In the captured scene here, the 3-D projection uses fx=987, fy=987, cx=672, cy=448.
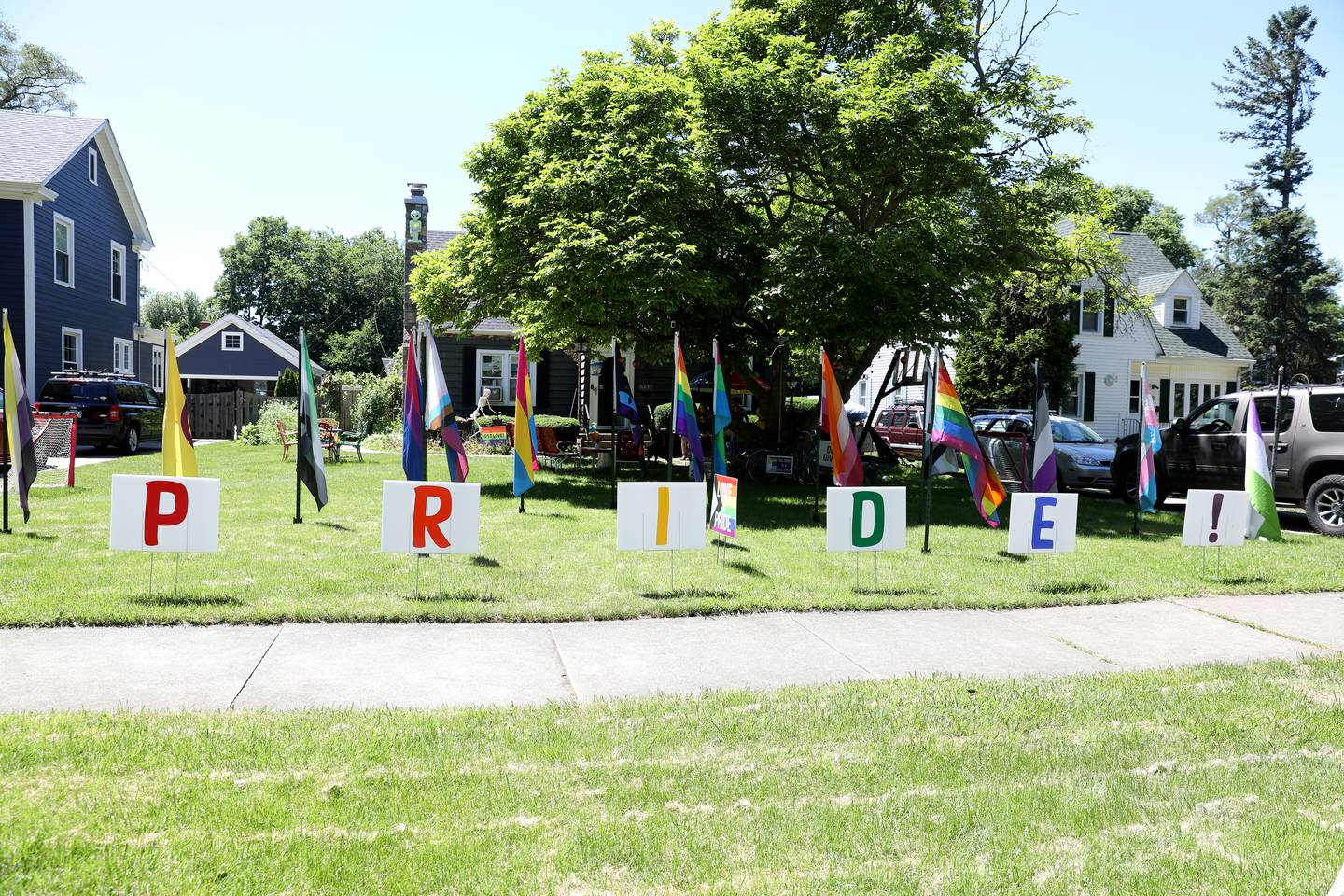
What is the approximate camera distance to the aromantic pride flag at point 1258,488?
35.1 ft

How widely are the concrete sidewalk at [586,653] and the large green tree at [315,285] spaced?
6422 cm

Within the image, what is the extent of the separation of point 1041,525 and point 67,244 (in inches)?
1077

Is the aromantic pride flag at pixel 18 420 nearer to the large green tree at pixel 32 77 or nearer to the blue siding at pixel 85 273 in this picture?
the blue siding at pixel 85 273

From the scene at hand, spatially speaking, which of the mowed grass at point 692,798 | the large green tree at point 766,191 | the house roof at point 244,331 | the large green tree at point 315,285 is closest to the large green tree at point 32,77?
the house roof at point 244,331

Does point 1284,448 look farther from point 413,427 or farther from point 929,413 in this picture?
point 413,427

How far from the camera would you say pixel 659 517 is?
28.0ft

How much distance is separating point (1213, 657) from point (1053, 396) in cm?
2273

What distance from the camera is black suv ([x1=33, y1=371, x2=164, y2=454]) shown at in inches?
831

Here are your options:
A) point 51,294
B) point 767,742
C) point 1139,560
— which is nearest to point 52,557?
point 767,742

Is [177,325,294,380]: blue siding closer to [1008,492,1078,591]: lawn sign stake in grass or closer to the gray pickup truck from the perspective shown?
the gray pickup truck

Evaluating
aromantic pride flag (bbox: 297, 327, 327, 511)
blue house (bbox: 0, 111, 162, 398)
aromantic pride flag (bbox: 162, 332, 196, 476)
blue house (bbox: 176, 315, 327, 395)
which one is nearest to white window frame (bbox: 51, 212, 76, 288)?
blue house (bbox: 0, 111, 162, 398)

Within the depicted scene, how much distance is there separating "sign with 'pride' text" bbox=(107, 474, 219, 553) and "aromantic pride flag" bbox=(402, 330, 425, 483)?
7.52ft

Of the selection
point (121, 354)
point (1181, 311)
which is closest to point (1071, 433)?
point (1181, 311)

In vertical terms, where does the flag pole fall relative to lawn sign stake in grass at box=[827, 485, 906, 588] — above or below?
above
